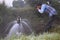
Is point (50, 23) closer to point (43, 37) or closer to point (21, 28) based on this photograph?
point (43, 37)

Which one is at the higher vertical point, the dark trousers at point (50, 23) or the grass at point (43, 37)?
the dark trousers at point (50, 23)

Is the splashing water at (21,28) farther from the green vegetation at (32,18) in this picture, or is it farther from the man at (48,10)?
the man at (48,10)

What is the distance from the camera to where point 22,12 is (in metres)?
1.46

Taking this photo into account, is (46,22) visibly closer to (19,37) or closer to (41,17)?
(41,17)

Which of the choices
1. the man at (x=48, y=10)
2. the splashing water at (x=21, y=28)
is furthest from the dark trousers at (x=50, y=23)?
the splashing water at (x=21, y=28)

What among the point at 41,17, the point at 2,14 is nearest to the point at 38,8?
the point at 41,17

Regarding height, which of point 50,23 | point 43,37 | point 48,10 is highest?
point 48,10

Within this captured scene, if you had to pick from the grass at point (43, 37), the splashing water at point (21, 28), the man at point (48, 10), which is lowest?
the grass at point (43, 37)

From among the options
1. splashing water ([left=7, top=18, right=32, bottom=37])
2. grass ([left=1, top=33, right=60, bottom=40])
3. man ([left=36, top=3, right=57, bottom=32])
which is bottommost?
grass ([left=1, top=33, right=60, bottom=40])

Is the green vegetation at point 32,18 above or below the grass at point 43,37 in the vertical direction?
above

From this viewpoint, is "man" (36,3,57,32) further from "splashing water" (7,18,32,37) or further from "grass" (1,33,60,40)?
"splashing water" (7,18,32,37)

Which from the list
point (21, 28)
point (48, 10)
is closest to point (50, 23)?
point (48, 10)

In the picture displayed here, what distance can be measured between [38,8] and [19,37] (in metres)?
0.34

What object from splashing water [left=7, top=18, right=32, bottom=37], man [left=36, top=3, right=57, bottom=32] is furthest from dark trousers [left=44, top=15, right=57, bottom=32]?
splashing water [left=7, top=18, right=32, bottom=37]
